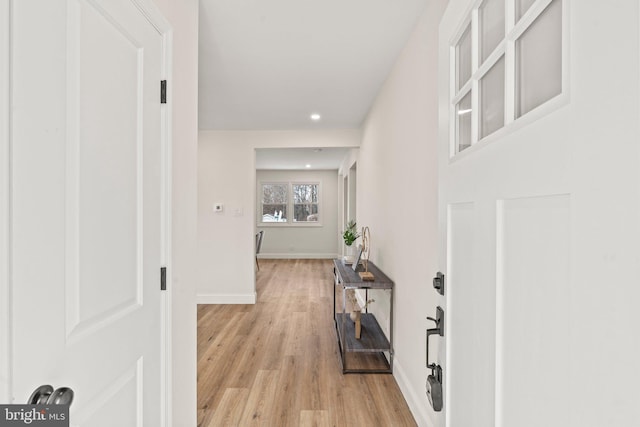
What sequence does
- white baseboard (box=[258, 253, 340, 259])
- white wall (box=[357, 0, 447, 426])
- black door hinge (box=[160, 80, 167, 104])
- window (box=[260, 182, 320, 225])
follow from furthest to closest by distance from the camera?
window (box=[260, 182, 320, 225]), white baseboard (box=[258, 253, 340, 259]), white wall (box=[357, 0, 447, 426]), black door hinge (box=[160, 80, 167, 104])

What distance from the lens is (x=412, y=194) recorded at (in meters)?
2.17

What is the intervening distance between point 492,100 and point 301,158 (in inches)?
269

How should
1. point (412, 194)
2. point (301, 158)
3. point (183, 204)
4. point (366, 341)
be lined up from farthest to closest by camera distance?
point (301, 158)
point (366, 341)
point (412, 194)
point (183, 204)

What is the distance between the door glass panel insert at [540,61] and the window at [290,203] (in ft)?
29.2

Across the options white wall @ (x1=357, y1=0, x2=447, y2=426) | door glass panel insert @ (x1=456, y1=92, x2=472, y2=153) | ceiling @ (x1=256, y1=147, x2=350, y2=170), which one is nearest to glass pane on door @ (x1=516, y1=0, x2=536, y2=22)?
door glass panel insert @ (x1=456, y1=92, x2=472, y2=153)

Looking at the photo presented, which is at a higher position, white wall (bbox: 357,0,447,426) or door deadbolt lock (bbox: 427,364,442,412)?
white wall (bbox: 357,0,447,426)

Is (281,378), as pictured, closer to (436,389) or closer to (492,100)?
(436,389)

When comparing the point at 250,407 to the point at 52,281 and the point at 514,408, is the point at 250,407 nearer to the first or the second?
the point at 52,281

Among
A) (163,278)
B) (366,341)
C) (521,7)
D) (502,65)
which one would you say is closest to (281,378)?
(366,341)

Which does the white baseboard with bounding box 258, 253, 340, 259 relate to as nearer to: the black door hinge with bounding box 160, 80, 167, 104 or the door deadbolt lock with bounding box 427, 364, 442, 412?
the black door hinge with bounding box 160, 80, 167, 104

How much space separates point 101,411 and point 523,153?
4.06ft

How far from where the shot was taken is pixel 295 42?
7.48 feet

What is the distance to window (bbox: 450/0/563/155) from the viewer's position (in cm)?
60

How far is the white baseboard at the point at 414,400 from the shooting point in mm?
1874
